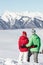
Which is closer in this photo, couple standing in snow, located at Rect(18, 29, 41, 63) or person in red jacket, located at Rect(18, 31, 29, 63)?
couple standing in snow, located at Rect(18, 29, 41, 63)

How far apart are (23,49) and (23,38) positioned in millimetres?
302

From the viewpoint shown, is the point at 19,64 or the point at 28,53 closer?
the point at 19,64

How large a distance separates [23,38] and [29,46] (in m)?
0.29

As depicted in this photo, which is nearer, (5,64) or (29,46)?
(5,64)

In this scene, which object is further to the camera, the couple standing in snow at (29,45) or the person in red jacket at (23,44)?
the person in red jacket at (23,44)

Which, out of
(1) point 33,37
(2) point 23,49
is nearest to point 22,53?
(2) point 23,49

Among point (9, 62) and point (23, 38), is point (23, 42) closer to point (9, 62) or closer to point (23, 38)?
point (23, 38)

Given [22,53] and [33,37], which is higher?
[33,37]

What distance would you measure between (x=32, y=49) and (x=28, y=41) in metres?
0.28

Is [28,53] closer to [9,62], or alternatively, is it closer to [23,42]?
[23,42]

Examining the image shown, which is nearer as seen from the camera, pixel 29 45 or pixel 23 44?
pixel 29 45

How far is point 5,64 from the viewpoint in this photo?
6.37 meters

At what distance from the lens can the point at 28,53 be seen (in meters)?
7.78

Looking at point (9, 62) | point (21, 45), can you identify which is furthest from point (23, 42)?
point (9, 62)
